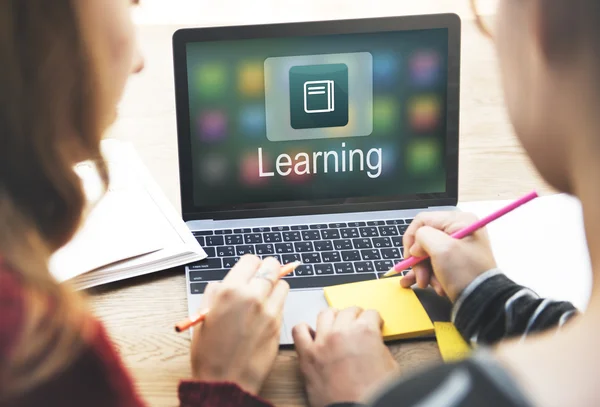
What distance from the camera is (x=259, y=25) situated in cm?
106

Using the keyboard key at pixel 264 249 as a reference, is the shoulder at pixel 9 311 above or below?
above

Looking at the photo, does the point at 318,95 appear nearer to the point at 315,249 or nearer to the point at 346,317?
the point at 315,249

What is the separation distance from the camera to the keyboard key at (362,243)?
3.34ft

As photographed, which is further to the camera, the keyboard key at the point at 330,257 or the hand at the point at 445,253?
the keyboard key at the point at 330,257

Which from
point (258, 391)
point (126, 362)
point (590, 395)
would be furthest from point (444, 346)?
point (590, 395)

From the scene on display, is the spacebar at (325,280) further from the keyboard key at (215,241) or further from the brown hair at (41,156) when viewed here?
the brown hair at (41,156)

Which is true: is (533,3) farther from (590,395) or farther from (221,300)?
(221,300)

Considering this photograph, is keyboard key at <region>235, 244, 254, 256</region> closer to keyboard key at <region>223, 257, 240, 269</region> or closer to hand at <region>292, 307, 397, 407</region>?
keyboard key at <region>223, 257, 240, 269</region>

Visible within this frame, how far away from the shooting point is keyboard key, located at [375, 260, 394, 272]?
0.97 meters

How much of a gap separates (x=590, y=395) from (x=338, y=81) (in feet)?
2.39

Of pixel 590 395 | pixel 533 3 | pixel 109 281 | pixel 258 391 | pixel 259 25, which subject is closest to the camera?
pixel 590 395

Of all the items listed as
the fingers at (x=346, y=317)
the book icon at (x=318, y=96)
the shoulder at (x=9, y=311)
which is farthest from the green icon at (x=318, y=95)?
the shoulder at (x=9, y=311)

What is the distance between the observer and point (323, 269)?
972 mm

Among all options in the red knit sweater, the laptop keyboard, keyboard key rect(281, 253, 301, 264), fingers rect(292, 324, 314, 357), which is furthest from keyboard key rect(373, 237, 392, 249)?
the red knit sweater
